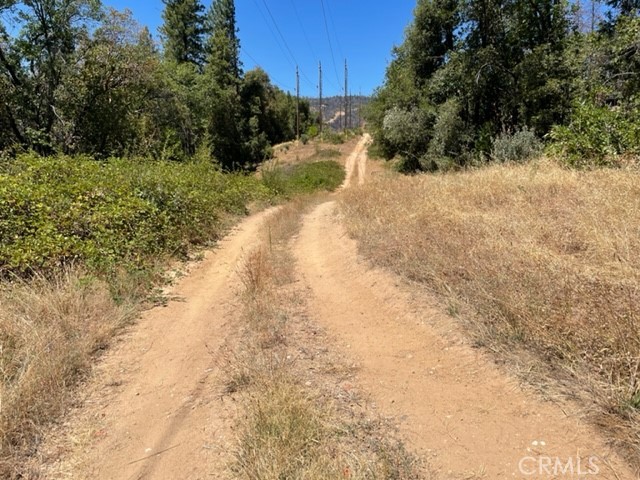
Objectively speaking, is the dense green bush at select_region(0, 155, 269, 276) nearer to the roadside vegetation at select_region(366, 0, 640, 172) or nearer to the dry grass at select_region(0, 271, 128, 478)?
the dry grass at select_region(0, 271, 128, 478)

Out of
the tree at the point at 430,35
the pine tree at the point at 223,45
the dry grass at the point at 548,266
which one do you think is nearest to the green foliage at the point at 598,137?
the dry grass at the point at 548,266

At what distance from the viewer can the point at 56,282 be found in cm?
472

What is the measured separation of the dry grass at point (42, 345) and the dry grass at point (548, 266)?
3.65 metres

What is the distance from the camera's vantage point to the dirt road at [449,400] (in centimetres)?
222

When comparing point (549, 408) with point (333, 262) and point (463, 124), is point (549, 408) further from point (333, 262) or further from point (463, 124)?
point (463, 124)

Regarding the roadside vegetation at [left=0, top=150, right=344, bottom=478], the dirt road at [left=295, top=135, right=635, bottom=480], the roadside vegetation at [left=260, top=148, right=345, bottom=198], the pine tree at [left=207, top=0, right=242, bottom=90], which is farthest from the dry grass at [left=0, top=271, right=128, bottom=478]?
the pine tree at [left=207, top=0, right=242, bottom=90]

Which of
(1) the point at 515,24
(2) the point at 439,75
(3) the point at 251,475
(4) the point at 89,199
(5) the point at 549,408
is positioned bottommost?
(3) the point at 251,475

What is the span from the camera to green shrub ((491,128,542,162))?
12.5 metres

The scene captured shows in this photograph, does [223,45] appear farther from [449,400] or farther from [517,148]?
[449,400]

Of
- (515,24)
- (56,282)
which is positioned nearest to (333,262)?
(56,282)

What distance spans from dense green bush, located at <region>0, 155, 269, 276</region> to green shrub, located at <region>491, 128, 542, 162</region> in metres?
10.1

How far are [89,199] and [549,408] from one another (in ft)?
22.7

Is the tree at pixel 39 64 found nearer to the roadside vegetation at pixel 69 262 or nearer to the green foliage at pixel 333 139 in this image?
the roadside vegetation at pixel 69 262

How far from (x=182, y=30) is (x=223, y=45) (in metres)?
3.80
